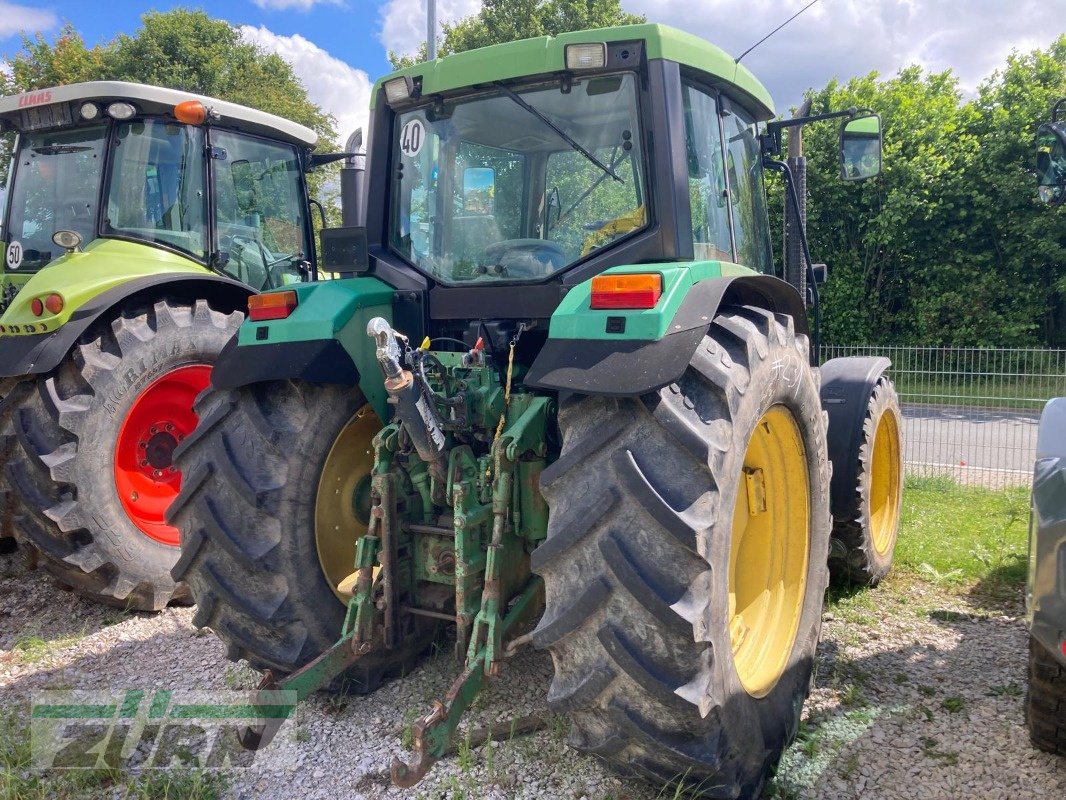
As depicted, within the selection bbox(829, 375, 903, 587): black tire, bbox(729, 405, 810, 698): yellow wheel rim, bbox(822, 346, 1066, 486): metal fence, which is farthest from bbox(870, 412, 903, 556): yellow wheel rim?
bbox(822, 346, 1066, 486): metal fence

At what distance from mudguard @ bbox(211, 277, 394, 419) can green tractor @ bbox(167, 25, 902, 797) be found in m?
0.01

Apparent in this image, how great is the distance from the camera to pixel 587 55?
262cm

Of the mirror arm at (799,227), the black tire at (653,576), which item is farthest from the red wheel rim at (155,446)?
the mirror arm at (799,227)

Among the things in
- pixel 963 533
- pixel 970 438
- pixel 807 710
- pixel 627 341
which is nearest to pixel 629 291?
pixel 627 341

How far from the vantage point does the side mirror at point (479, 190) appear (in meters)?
3.11

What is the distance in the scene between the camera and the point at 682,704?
6.56 feet

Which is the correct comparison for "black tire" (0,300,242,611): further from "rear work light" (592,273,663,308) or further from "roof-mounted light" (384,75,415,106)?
"rear work light" (592,273,663,308)

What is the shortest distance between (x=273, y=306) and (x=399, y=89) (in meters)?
0.94

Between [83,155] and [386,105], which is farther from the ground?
[83,155]

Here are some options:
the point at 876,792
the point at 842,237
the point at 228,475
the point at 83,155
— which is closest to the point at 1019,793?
the point at 876,792

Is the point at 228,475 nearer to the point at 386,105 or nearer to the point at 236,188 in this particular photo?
the point at 386,105

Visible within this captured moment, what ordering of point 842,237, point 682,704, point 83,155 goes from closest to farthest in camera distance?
point 682,704 → point 83,155 → point 842,237

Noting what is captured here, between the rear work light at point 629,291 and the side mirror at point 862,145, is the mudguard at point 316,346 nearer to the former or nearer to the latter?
the rear work light at point 629,291

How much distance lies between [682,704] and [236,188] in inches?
180
